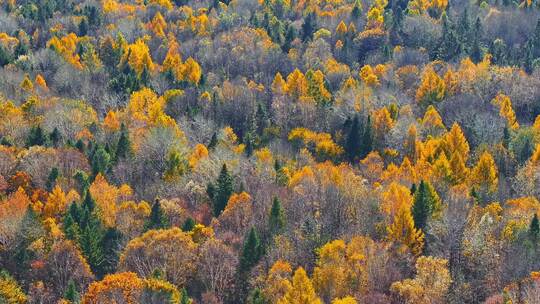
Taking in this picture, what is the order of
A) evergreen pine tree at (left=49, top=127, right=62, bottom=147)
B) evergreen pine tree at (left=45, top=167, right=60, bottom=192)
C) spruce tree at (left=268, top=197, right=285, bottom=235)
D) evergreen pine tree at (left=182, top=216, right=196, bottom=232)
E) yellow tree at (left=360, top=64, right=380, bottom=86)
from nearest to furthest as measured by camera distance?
evergreen pine tree at (left=182, top=216, right=196, bottom=232) < spruce tree at (left=268, top=197, right=285, bottom=235) < evergreen pine tree at (left=45, top=167, right=60, bottom=192) < evergreen pine tree at (left=49, top=127, right=62, bottom=147) < yellow tree at (left=360, top=64, right=380, bottom=86)

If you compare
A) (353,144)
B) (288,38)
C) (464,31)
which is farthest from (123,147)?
(464,31)

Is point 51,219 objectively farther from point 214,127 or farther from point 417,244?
point 214,127

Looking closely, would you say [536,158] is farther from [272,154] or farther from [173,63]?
[173,63]

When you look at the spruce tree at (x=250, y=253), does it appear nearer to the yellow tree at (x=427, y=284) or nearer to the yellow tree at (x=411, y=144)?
the yellow tree at (x=427, y=284)

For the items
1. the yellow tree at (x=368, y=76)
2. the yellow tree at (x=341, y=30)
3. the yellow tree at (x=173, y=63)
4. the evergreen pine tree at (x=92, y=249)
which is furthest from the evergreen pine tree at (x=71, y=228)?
the yellow tree at (x=341, y=30)

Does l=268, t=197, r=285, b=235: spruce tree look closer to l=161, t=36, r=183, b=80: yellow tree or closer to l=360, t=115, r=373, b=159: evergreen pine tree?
l=360, t=115, r=373, b=159: evergreen pine tree

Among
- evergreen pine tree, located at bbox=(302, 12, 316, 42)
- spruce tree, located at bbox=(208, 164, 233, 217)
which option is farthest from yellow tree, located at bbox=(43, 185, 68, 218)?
evergreen pine tree, located at bbox=(302, 12, 316, 42)
